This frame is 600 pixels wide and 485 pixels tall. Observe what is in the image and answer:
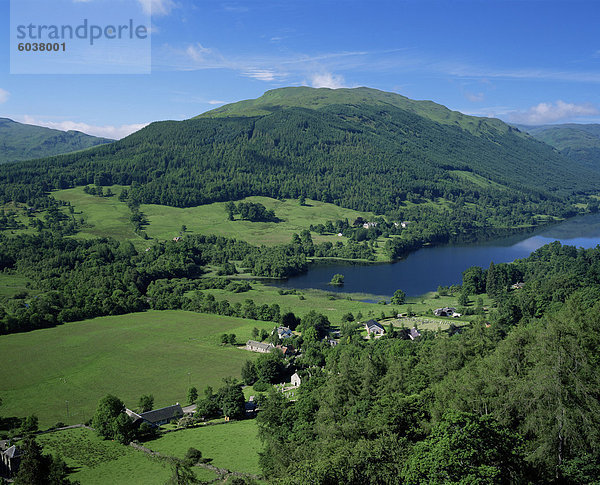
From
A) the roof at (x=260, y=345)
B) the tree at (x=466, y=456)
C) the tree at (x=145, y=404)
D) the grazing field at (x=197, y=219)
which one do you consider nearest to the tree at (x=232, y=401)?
the tree at (x=145, y=404)

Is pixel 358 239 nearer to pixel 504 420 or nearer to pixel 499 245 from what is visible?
pixel 499 245

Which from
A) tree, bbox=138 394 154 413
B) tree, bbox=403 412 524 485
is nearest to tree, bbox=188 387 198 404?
tree, bbox=138 394 154 413

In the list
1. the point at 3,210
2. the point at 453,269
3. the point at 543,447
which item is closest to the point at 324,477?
the point at 543,447

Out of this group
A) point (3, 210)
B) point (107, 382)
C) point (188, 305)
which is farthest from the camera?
point (3, 210)

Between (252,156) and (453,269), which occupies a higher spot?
(252,156)

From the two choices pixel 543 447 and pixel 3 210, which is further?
pixel 3 210

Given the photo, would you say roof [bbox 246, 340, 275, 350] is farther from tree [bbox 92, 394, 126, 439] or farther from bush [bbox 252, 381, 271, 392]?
tree [bbox 92, 394, 126, 439]
